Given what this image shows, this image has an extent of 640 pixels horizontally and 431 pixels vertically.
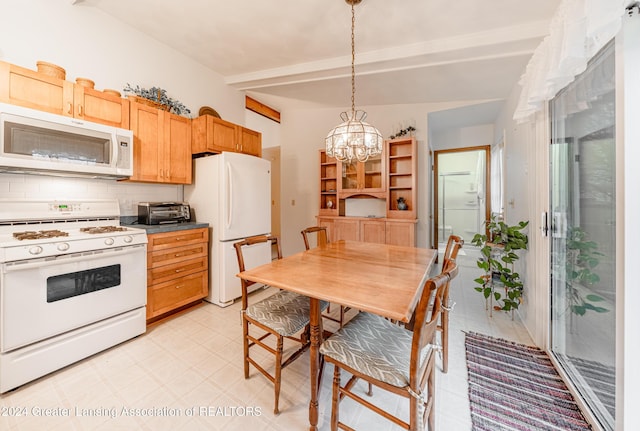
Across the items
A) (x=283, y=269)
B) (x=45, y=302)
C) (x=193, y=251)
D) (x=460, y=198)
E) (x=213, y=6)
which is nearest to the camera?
(x=283, y=269)

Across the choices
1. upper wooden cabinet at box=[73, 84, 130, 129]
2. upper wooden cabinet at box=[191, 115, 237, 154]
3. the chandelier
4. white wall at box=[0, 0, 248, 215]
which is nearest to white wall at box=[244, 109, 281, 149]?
white wall at box=[0, 0, 248, 215]

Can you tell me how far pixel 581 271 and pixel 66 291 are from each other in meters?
3.52

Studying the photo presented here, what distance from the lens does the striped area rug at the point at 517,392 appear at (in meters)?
1.33

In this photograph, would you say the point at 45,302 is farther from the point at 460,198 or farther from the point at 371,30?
the point at 460,198

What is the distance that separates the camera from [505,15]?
198 centimetres

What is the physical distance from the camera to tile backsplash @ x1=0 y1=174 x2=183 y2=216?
195cm

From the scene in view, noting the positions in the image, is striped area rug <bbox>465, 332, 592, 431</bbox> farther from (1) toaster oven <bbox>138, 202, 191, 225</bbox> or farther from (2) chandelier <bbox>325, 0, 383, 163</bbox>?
(1) toaster oven <bbox>138, 202, 191, 225</bbox>

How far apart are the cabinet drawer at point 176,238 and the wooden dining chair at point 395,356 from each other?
6.53 ft

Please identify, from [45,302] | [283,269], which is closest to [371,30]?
[283,269]

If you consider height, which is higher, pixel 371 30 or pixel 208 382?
pixel 371 30

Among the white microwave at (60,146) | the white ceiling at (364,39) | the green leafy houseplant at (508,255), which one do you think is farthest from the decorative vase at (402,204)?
the white microwave at (60,146)

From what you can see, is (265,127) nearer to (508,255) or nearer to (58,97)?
(58,97)

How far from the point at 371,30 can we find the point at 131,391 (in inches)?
136

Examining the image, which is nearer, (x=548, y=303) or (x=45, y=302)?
(x=45, y=302)
